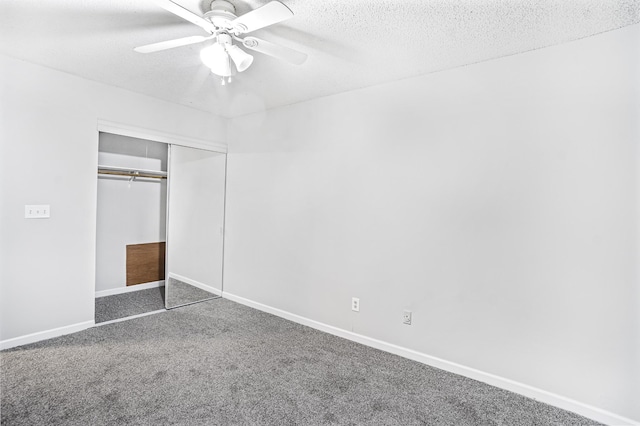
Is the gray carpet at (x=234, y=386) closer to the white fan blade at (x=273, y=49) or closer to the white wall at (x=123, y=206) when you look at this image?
the white wall at (x=123, y=206)

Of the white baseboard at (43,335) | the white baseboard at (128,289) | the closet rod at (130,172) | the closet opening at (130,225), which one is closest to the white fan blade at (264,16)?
the closet opening at (130,225)

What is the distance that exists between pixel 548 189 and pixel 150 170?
439 cm

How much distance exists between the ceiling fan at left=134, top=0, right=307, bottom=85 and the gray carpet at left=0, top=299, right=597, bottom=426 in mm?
2176

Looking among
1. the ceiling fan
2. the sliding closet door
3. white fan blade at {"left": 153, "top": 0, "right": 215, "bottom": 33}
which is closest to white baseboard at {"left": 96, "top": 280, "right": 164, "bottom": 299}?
the sliding closet door

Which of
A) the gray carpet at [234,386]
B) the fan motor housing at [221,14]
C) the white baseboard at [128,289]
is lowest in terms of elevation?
the gray carpet at [234,386]

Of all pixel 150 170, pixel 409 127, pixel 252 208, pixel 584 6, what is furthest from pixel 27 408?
pixel 584 6

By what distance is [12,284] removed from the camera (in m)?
2.72

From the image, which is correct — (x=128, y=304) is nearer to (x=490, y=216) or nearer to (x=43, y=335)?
(x=43, y=335)

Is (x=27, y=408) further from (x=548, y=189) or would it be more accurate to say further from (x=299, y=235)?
(x=548, y=189)

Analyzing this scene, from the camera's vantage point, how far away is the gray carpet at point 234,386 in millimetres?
1971

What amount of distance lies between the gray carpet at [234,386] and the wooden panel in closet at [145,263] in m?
1.42

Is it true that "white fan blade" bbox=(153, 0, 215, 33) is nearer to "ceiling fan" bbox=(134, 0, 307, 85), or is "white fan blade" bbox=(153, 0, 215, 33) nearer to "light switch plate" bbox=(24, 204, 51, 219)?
"ceiling fan" bbox=(134, 0, 307, 85)

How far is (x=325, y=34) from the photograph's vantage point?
2.14 meters

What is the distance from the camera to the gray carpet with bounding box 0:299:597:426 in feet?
6.47
